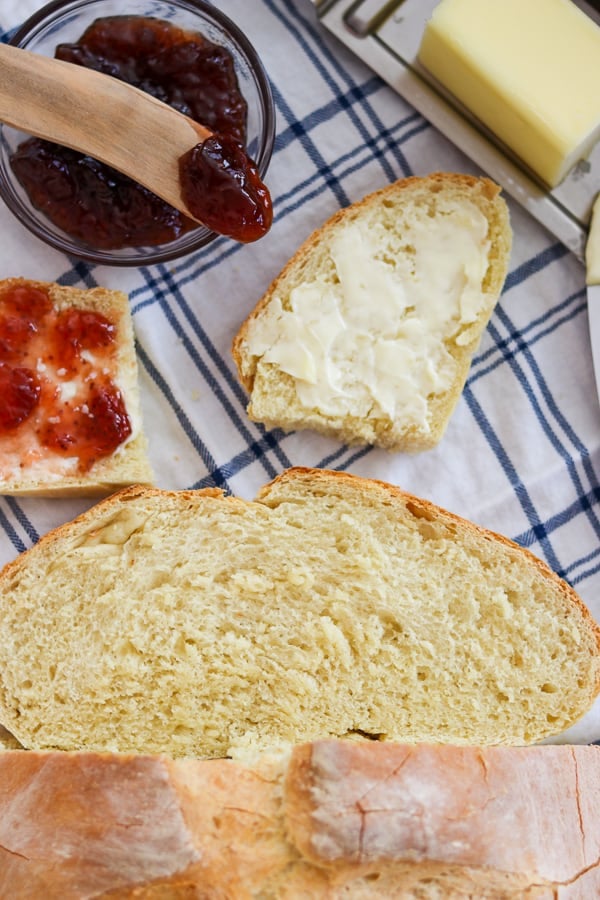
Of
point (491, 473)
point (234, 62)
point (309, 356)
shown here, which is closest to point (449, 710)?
point (491, 473)

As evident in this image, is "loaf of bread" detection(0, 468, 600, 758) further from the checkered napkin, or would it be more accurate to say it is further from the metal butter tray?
the metal butter tray

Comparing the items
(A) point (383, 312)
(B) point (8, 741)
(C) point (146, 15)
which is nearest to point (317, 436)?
(A) point (383, 312)

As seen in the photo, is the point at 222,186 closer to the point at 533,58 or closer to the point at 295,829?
the point at 533,58

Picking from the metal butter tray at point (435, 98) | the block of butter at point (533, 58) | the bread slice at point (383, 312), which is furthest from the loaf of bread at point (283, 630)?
the block of butter at point (533, 58)

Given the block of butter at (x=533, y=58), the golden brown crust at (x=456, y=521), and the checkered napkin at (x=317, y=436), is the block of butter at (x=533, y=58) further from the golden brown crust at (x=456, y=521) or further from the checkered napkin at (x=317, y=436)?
the golden brown crust at (x=456, y=521)

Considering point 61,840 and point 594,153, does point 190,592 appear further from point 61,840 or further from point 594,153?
point 594,153

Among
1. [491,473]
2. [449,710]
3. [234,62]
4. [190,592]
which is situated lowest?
[449,710]
